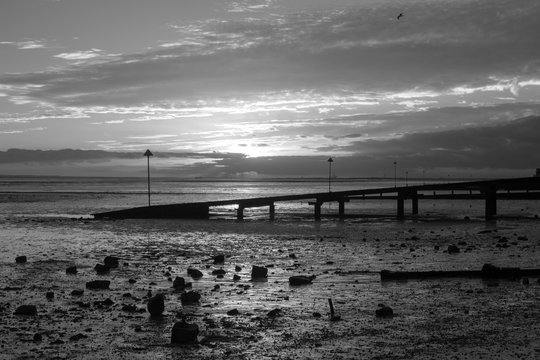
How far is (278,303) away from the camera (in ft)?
50.9

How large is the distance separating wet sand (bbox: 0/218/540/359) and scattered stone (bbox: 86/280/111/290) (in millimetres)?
496

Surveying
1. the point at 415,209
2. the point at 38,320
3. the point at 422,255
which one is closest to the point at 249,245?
the point at 422,255

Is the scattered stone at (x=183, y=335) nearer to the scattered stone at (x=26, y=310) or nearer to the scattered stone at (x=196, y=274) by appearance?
the scattered stone at (x=26, y=310)

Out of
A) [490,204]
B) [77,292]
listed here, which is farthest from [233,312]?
[490,204]

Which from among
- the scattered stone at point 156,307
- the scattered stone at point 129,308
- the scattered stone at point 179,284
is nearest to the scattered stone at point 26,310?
the scattered stone at point 129,308

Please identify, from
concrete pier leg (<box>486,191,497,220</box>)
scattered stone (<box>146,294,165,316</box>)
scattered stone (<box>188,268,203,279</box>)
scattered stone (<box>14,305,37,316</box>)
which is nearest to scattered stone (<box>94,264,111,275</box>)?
scattered stone (<box>188,268,203,279</box>)

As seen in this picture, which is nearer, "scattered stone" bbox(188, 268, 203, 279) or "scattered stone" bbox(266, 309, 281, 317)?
"scattered stone" bbox(266, 309, 281, 317)

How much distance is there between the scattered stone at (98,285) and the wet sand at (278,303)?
496 millimetres

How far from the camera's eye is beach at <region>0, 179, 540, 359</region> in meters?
11.6

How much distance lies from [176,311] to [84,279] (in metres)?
6.34

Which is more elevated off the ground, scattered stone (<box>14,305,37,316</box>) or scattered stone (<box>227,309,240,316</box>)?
scattered stone (<box>14,305,37,316</box>)

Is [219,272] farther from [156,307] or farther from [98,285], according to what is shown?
[156,307]

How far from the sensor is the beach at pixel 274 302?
1159 cm

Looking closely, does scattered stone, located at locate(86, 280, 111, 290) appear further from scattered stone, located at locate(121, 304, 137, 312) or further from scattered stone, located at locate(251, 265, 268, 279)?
scattered stone, located at locate(251, 265, 268, 279)
